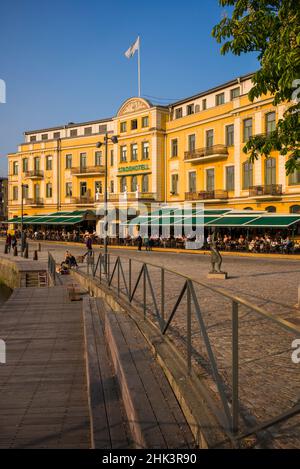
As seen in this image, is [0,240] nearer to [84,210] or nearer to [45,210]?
[45,210]

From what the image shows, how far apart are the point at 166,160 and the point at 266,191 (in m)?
14.9

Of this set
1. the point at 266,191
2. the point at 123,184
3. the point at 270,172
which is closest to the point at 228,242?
the point at 266,191

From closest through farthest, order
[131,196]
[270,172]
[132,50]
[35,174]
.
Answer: [270,172] → [132,50] → [131,196] → [35,174]

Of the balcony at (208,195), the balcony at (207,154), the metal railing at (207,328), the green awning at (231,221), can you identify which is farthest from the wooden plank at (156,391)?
the balcony at (207,154)

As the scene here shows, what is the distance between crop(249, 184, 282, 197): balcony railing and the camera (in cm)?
3056

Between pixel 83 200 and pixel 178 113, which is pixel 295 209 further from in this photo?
pixel 83 200

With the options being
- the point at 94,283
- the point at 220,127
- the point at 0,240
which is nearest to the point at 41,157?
the point at 0,240

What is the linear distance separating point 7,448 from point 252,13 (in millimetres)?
7488

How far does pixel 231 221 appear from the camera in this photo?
92.5 feet

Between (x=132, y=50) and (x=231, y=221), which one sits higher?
(x=132, y=50)

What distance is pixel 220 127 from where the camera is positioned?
36500 mm

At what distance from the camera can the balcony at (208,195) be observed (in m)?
35.9

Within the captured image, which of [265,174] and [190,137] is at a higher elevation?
[190,137]

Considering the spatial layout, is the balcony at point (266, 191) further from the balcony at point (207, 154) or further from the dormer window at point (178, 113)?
the dormer window at point (178, 113)
